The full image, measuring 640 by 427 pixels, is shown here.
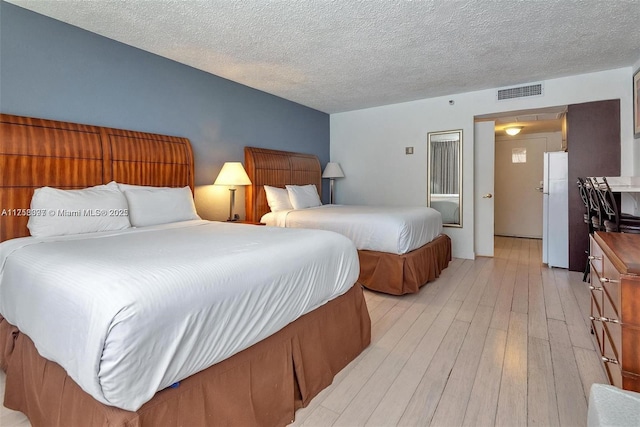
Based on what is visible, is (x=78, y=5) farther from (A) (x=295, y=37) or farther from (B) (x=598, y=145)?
(B) (x=598, y=145)

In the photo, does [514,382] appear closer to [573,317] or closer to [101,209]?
[573,317]

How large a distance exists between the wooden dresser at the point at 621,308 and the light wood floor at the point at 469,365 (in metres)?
0.36

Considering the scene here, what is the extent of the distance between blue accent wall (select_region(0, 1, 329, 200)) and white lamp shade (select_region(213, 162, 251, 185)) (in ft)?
0.82

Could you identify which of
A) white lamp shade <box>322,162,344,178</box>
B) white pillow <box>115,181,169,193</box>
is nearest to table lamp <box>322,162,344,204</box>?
white lamp shade <box>322,162,344,178</box>

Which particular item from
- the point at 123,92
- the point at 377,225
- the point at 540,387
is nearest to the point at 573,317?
the point at 540,387

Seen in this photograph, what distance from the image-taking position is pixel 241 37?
2877 mm

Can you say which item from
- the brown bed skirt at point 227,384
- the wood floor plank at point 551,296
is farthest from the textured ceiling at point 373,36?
the wood floor plank at point 551,296

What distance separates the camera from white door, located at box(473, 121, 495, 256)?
4.91 m

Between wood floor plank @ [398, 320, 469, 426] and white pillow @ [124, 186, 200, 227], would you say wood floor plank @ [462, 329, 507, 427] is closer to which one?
wood floor plank @ [398, 320, 469, 426]

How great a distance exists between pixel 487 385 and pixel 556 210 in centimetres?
350

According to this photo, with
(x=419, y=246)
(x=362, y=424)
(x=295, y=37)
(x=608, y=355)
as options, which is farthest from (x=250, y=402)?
(x=295, y=37)

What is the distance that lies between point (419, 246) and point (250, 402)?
2.65 metres

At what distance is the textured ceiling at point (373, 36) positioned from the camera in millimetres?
2414

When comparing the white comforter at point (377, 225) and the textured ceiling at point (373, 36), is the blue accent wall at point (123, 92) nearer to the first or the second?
the textured ceiling at point (373, 36)
